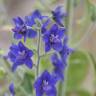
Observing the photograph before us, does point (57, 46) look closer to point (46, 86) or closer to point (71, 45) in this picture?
point (46, 86)

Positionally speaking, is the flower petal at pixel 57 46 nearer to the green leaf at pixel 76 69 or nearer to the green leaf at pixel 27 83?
the green leaf at pixel 27 83

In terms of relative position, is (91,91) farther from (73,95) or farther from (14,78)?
(14,78)

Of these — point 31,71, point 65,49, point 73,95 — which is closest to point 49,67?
point 31,71

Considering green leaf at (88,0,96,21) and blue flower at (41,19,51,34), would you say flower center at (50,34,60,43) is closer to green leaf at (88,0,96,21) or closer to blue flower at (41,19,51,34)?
blue flower at (41,19,51,34)

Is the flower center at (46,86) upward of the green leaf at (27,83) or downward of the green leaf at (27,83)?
upward

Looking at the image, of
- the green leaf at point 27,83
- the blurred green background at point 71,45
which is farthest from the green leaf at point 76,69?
the green leaf at point 27,83

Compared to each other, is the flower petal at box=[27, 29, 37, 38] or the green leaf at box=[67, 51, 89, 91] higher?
the flower petal at box=[27, 29, 37, 38]

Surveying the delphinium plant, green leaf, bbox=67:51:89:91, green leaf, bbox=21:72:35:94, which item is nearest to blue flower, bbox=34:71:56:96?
the delphinium plant
